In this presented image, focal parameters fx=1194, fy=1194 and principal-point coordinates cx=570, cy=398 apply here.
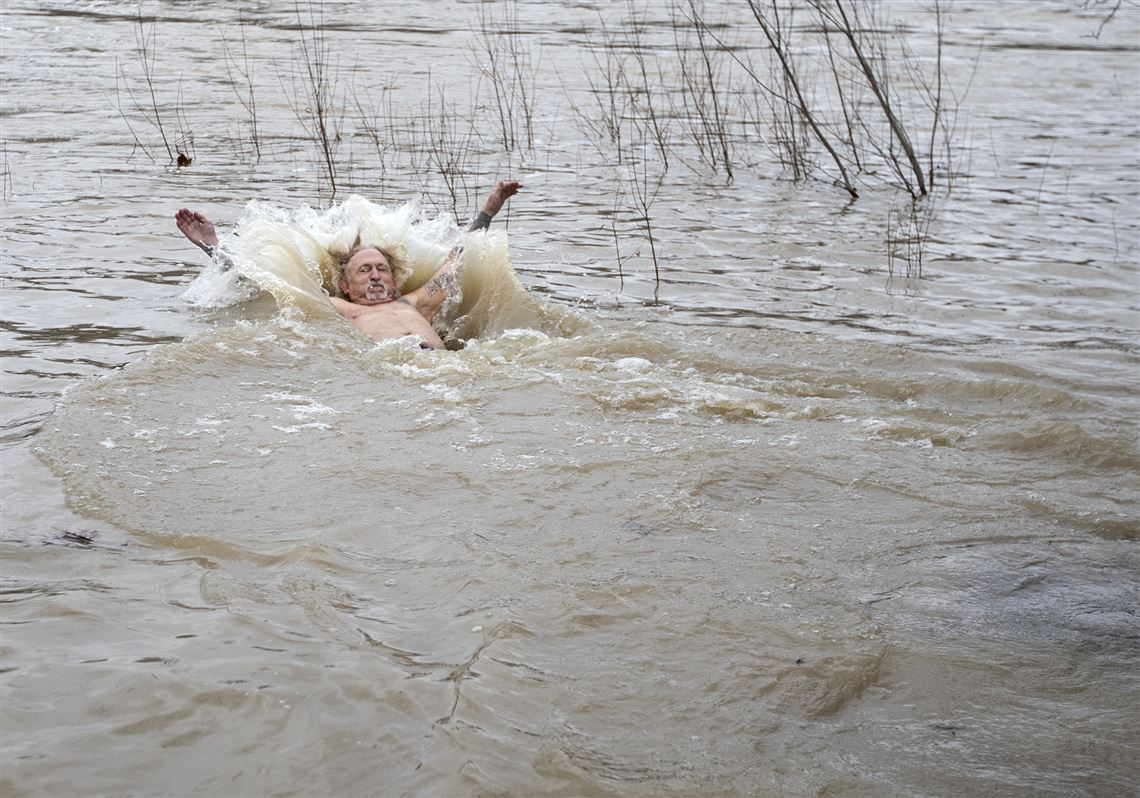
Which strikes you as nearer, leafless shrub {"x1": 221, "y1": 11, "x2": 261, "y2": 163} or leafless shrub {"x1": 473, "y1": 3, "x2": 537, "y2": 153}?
leafless shrub {"x1": 221, "y1": 11, "x2": 261, "y2": 163}

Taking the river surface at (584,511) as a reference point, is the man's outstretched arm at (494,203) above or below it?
above

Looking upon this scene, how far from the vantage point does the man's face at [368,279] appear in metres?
8.92

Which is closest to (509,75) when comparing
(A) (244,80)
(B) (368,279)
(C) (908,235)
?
(A) (244,80)

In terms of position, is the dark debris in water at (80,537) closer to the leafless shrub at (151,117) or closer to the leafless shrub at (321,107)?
the leafless shrub at (321,107)

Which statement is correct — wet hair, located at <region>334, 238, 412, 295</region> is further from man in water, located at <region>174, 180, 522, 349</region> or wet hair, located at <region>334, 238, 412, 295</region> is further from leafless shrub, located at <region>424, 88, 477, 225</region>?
leafless shrub, located at <region>424, 88, 477, 225</region>

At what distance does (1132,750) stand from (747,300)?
5654 millimetres

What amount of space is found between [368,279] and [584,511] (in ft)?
14.7

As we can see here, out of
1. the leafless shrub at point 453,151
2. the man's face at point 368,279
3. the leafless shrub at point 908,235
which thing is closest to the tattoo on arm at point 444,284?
the man's face at point 368,279

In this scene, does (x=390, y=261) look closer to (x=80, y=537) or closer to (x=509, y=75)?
(x=80, y=537)

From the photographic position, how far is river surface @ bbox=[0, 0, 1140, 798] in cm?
336

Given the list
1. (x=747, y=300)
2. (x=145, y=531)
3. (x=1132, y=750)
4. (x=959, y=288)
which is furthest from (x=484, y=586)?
(x=959, y=288)

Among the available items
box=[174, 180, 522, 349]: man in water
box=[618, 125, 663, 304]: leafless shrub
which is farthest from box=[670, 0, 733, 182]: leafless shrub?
box=[174, 180, 522, 349]: man in water

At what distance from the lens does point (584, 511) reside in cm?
502

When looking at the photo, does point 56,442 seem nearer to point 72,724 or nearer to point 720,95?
point 72,724
